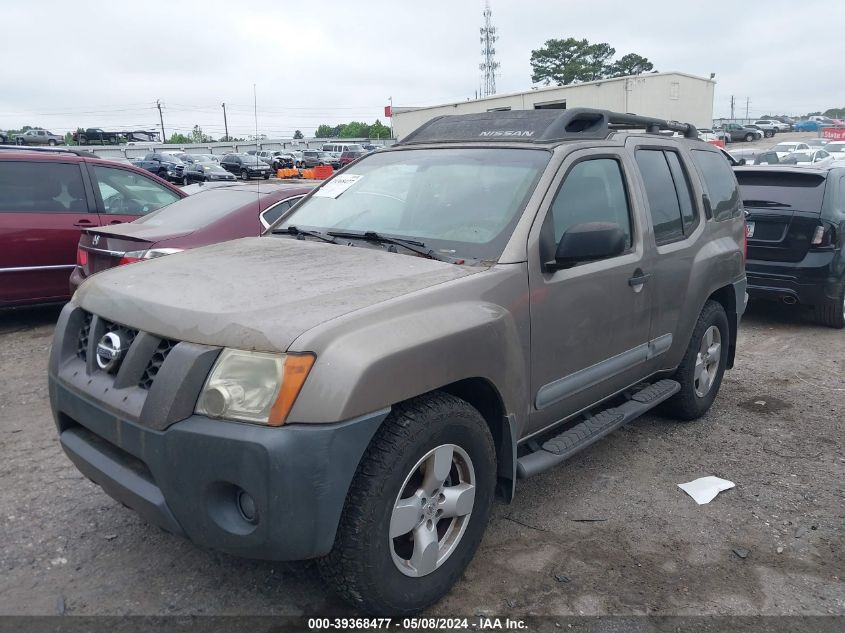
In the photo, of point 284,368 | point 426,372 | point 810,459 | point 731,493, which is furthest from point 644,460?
point 284,368

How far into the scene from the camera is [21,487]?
12.4 ft

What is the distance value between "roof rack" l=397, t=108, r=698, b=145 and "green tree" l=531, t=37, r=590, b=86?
238 ft


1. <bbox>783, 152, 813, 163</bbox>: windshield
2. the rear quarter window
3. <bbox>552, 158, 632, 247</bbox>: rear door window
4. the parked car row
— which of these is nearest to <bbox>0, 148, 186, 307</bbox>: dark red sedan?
<bbox>552, 158, 632, 247</bbox>: rear door window

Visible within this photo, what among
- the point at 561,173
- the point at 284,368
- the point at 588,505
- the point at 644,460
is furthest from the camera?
the point at 644,460

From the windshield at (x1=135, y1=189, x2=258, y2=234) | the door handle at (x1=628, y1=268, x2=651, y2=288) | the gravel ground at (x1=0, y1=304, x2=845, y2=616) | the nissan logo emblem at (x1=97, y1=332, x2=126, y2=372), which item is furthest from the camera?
the windshield at (x1=135, y1=189, x2=258, y2=234)

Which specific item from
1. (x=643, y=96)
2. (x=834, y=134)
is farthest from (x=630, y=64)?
(x=643, y=96)

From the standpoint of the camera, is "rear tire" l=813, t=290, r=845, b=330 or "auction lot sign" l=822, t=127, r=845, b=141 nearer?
"rear tire" l=813, t=290, r=845, b=330

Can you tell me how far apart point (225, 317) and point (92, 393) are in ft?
2.20

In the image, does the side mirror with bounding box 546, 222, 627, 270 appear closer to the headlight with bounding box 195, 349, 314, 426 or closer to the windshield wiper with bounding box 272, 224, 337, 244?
the windshield wiper with bounding box 272, 224, 337, 244

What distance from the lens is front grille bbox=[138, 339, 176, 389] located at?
2488mm

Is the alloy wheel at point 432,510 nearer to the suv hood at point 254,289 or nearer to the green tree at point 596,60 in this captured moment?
the suv hood at point 254,289

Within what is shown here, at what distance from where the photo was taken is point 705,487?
3873 mm

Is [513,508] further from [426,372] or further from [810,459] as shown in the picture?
[810,459]

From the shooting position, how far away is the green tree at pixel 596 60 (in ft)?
239
